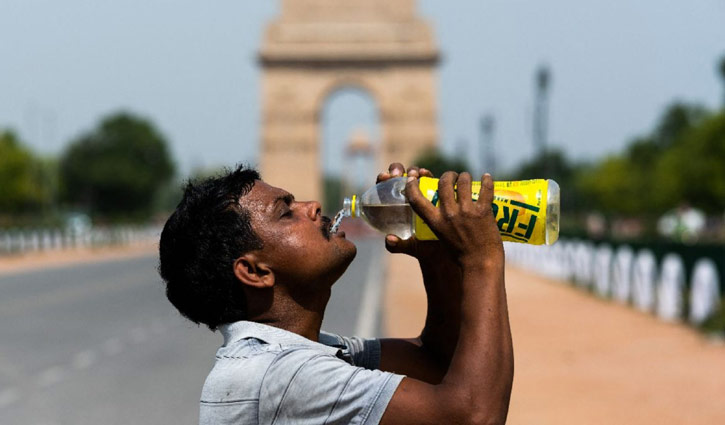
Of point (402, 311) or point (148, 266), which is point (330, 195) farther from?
point (402, 311)

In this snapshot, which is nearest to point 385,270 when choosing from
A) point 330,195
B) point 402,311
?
point 402,311

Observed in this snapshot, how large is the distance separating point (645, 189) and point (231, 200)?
7957 cm

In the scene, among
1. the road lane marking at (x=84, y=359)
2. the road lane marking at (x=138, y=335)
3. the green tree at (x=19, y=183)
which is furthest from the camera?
the green tree at (x=19, y=183)

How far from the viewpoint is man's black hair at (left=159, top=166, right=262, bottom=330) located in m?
2.35

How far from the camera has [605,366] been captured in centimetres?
1060

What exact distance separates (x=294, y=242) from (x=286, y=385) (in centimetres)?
36

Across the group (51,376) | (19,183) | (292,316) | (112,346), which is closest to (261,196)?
(292,316)

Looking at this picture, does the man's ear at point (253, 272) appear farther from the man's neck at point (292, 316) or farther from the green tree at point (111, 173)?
the green tree at point (111, 173)

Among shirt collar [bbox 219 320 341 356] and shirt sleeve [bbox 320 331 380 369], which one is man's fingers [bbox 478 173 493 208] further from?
shirt sleeve [bbox 320 331 380 369]

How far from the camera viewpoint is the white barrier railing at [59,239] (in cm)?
4444

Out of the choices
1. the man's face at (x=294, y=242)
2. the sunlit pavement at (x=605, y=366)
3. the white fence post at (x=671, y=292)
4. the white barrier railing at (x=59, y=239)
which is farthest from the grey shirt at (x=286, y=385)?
the white barrier railing at (x=59, y=239)

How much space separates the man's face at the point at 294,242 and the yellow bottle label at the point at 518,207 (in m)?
0.24

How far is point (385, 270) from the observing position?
3388 cm

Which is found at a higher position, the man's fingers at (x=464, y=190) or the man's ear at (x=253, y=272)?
the man's fingers at (x=464, y=190)
